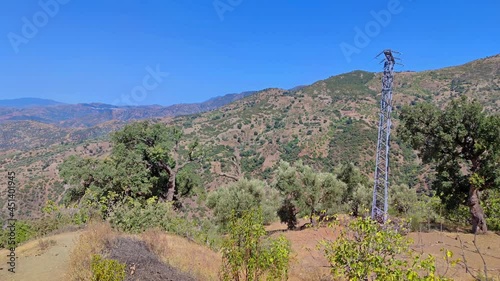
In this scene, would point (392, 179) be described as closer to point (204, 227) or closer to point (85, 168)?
point (204, 227)

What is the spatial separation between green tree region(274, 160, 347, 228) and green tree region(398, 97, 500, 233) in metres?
7.48

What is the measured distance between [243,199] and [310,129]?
6656cm

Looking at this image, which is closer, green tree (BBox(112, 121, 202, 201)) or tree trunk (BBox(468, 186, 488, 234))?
tree trunk (BBox(468, 186, 488, 234))

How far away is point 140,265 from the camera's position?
7.88 m

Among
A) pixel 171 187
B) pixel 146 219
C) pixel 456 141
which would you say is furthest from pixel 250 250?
pixel 171 187

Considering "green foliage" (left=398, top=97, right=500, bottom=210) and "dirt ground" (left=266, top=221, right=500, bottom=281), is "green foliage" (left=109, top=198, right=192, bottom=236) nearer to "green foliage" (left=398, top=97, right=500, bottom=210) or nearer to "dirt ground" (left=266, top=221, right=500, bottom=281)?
"dirt ground" (left=266, top=221, right=500, bottom=281)

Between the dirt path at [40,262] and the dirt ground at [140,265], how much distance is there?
1.37 meters

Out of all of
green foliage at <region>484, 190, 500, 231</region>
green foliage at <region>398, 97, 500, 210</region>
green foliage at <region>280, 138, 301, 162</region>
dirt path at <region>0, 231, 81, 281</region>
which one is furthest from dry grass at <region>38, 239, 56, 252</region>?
green foliage at <region>280, 138, 301, 162</region>

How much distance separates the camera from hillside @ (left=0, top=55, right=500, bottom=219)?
69.4 m

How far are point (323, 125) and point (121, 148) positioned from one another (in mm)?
72524

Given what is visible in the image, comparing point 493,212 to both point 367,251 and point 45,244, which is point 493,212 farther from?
point 45,244

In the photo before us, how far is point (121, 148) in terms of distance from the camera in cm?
2255

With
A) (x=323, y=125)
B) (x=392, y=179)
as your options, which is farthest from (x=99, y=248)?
(x=323, y=125)

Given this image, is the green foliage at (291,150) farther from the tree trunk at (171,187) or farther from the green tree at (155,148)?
the tree trunk at (171,187)
